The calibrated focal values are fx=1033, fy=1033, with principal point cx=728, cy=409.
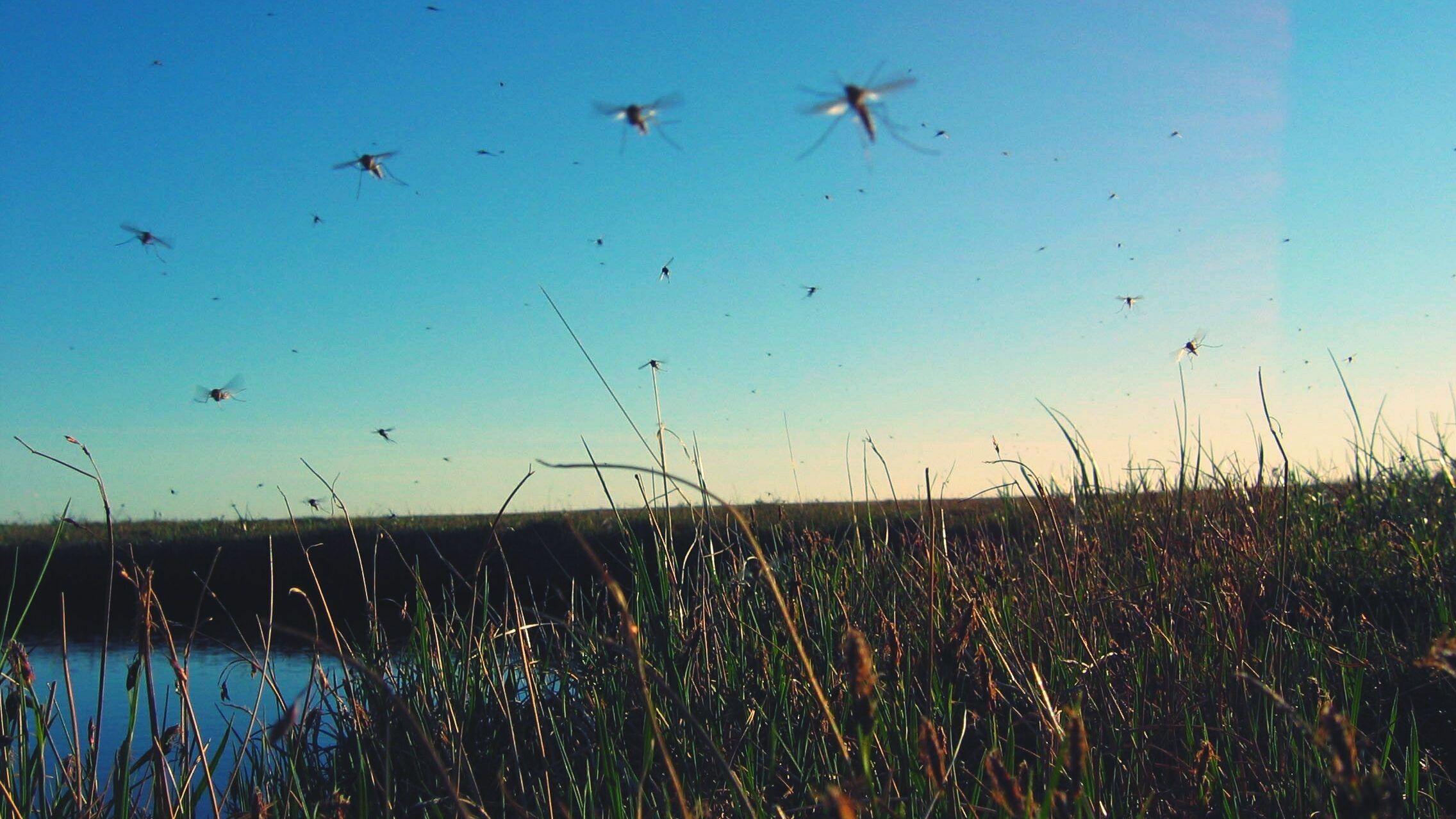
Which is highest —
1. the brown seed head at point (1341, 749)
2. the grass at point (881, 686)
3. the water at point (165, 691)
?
the brown seed head at point (1341, 749)

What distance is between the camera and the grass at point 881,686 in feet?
7.16

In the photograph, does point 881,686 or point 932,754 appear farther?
point 881,686

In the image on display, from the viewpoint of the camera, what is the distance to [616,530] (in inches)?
605

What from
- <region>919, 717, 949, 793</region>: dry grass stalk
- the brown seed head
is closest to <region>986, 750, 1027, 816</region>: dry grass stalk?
<region>919, 717, 949, 793</region>: dry grass stalk

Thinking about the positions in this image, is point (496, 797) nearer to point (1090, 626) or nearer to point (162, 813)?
point (162, 813)

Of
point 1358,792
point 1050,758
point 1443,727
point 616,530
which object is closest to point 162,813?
point 1050,758

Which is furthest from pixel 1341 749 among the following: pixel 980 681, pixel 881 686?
pixel 881 686

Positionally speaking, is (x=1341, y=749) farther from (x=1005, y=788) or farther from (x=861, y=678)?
(x=861, y=678)

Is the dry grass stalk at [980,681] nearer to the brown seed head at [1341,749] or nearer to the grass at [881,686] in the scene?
the grass at [881,686]

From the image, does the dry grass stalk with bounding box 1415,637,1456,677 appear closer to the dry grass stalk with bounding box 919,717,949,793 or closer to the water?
the dry grass stalk with bounding box 919,717,949,793

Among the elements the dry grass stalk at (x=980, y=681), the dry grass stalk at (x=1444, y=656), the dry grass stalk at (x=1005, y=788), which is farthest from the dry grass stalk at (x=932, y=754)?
the dry grass stalk at (x=980, y=681)

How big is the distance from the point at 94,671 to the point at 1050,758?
1188 cm

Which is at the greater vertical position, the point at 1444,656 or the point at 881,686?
the point at 1444,656

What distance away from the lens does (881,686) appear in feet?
9.61
